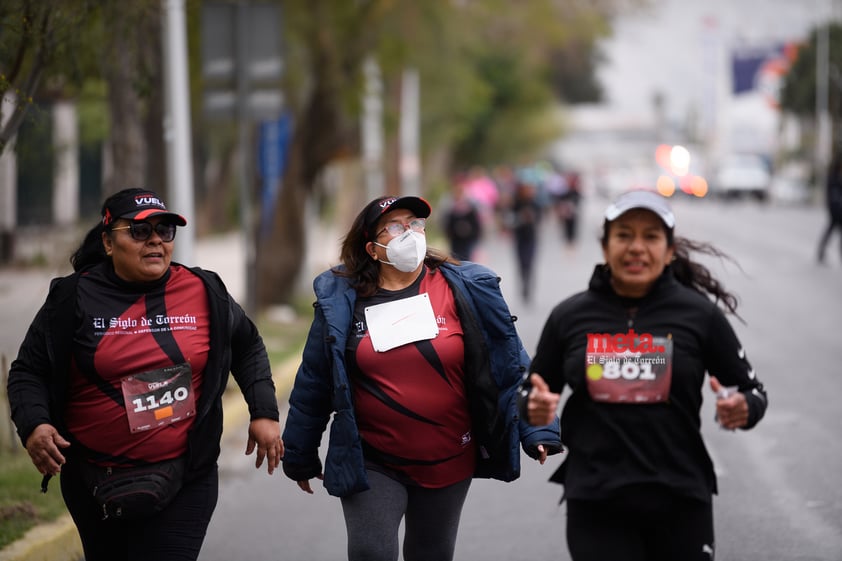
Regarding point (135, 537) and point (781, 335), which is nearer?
point (135, 537)

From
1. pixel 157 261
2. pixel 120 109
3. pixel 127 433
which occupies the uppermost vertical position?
pixel 120 109

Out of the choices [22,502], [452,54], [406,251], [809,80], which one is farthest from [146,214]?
[809,80]

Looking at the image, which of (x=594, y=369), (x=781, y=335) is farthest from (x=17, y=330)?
(x=594, y=369)

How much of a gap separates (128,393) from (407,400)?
38.6 inches

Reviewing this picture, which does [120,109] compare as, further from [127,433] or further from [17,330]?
[127,433]

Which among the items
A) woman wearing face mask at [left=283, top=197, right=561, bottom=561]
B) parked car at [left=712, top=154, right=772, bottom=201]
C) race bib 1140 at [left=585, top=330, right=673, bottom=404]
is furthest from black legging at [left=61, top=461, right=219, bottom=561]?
parked car at [left=712, top=154, right=772, bottom=201]

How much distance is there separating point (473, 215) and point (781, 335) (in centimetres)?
598

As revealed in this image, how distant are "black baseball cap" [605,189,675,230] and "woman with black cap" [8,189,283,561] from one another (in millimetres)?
1523

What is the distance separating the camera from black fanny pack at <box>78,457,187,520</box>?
432 centimetres

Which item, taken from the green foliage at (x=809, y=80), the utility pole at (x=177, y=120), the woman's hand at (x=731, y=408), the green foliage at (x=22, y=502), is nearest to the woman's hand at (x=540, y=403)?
the woman's hand at (x=731, y=408)

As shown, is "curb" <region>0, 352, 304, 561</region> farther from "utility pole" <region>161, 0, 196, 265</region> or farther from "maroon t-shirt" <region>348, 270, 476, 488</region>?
"utility pole" <region>161, 0, 196, 265</region>

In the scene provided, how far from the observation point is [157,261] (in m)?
4.50

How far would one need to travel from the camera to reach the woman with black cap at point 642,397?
12.8 feet

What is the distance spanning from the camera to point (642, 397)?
3930 mm
